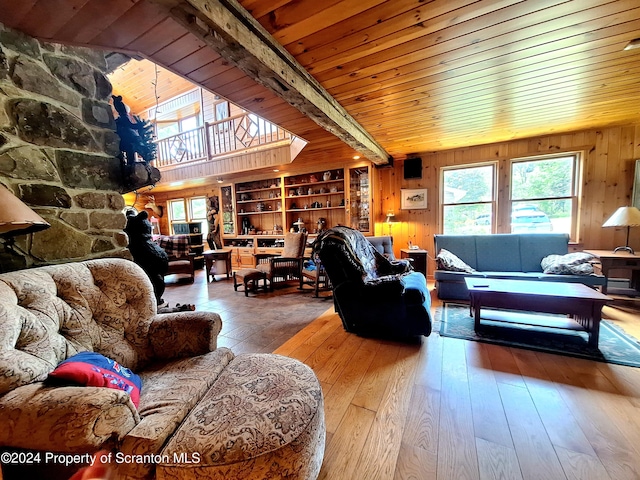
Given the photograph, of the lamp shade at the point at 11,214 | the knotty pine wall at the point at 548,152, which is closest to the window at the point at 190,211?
the knotty pine wall at the point at 548,152

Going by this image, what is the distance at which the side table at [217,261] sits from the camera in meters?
5.15

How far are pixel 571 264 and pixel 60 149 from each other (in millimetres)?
4966

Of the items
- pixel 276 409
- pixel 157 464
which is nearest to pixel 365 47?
pixel 276 409

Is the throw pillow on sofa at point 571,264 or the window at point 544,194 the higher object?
the window at point 544,194

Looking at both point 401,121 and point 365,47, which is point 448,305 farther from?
point 365,47

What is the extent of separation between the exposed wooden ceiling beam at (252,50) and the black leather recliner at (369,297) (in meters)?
1.22

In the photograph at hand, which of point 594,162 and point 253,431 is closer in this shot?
point 253,431

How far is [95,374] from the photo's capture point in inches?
37.1

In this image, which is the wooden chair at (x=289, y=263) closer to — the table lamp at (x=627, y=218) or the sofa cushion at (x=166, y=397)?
the sofa cushion at (x=166, y=397)

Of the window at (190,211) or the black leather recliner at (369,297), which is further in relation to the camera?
the window at (190,211)

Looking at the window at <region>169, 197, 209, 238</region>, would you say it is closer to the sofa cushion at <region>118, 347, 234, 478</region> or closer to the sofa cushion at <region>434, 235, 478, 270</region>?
the sofa cushion at <region>434, 235, 478, 270</region>

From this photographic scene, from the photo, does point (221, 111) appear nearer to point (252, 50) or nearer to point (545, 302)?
point (252, 50)

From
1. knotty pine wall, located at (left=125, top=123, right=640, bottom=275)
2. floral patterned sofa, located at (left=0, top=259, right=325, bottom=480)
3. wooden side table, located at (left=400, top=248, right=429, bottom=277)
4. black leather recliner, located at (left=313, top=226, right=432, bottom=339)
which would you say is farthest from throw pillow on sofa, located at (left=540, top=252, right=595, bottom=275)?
floral patterned sofa, located at (left=0, top=259, right=325, bottom=480)

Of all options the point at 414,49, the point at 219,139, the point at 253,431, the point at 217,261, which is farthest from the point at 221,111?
the point at 253,431
